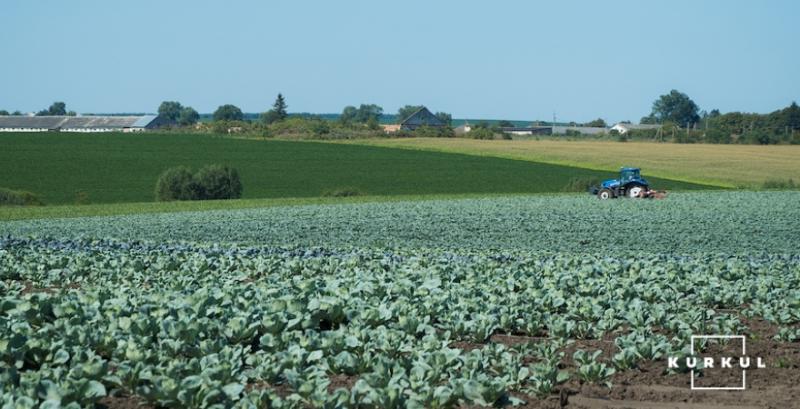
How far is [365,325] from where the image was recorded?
391 inches

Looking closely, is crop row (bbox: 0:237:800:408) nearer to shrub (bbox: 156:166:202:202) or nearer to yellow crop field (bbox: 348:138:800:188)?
shrub (bbox: 156:166:202:202)

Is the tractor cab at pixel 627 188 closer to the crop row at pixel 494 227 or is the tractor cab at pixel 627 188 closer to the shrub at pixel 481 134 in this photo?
the crop row at pixel 494 227

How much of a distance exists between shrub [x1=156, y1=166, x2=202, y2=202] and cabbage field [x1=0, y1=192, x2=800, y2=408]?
38165 mm

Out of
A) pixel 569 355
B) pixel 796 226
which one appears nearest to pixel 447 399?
pixel 569 355

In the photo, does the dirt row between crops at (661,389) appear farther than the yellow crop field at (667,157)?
No

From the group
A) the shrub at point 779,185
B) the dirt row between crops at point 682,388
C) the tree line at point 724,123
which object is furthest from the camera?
the tree line at point 724,123

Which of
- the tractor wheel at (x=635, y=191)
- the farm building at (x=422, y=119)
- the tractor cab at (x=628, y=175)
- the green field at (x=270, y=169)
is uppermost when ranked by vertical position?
the farm building at (x=422, y=119)

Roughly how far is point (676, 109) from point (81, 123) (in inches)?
3807

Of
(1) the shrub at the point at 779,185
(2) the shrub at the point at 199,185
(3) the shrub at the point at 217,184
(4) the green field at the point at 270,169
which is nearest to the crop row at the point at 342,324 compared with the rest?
(2) the shrub at the point at 199,185

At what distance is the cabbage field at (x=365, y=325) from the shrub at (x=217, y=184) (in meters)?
38.9

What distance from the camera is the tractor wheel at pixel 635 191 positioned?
4381cm

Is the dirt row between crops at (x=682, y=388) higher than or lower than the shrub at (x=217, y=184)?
higher

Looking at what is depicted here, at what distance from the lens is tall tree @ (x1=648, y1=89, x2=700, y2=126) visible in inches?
6762

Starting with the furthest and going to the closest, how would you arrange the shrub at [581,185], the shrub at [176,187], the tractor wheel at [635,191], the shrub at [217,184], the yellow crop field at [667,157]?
the yellow crop field at [667,157] → the shrub at [581,185] → the shrub at [217,184] → the shrub at [176,187] → the tractor wheel at [635,191]
